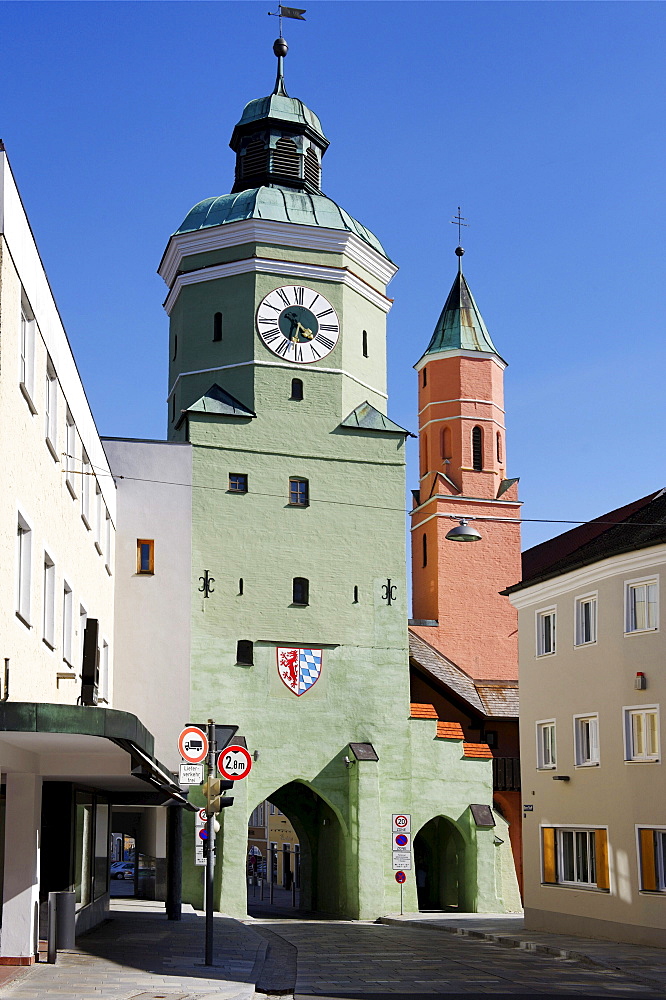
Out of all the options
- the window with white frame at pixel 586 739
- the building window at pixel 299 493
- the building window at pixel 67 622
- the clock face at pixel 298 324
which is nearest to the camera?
the building window at pixel 67 622

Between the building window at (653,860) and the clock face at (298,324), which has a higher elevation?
the clock face at (298,324)

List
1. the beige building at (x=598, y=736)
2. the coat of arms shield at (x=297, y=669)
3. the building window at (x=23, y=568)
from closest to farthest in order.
Result: the building window at (x=23, y=568) < the beige building at (x=598, y=736) < the coat of arms shield at (x=297, y=669)

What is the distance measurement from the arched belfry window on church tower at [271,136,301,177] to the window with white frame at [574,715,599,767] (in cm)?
2283

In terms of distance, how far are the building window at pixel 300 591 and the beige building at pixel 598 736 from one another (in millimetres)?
8638

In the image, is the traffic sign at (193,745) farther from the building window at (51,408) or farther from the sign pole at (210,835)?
the building window at (51,408)

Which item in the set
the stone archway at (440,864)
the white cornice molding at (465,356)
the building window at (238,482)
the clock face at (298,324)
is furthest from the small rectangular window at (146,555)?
the white cornice molding at (465,356)

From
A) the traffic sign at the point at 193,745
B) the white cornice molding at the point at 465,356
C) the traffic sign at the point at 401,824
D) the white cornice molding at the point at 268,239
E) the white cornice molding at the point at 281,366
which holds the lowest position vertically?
the traffic sign at the point at 401,824

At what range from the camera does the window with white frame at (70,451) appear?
69.6 ft

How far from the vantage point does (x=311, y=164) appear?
144ft

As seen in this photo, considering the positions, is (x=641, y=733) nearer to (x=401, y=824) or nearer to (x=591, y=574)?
(x=591, y=574)

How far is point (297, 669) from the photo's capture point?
3734 cm

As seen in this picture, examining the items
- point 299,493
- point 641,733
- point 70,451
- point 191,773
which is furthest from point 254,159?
point 191,773

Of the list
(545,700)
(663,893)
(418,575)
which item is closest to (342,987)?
(663,893)

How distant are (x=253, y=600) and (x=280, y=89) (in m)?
18.1
